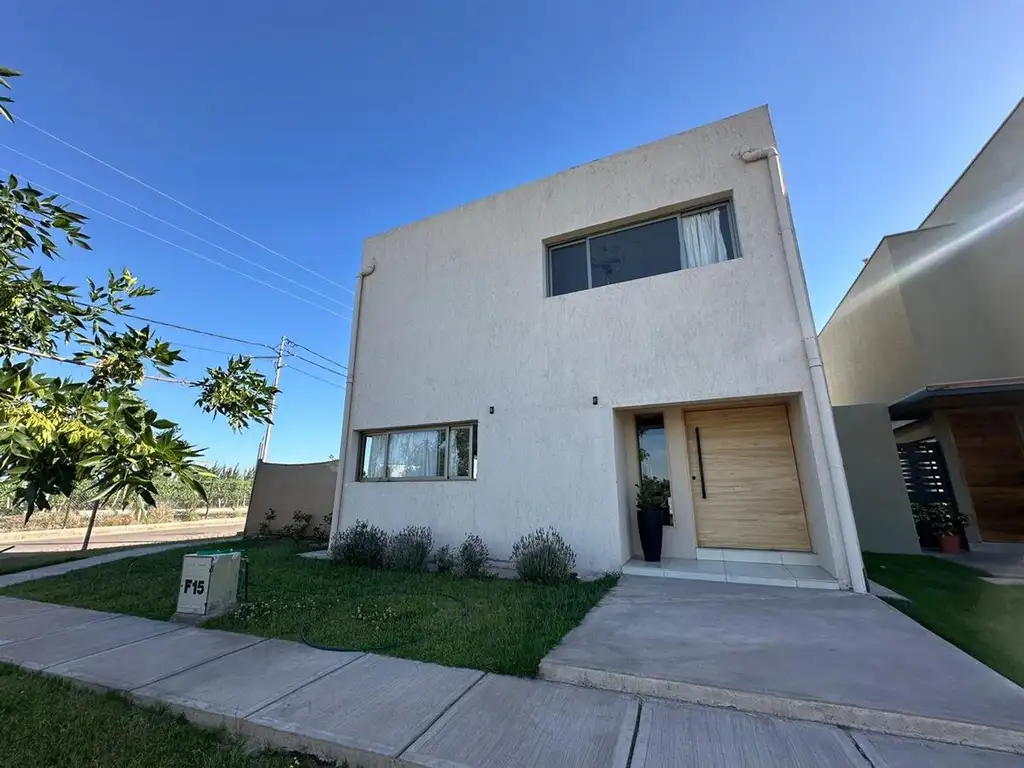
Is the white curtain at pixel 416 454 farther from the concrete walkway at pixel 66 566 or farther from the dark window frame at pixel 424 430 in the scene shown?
the concrete walkway at pixel 66 566

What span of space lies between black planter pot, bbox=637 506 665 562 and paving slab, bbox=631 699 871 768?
3620 mm

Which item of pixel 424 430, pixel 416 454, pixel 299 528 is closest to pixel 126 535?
pixel 299 528

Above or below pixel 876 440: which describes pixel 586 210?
above

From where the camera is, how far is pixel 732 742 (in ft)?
6.98

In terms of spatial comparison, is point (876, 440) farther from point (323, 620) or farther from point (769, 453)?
point (323, 620)

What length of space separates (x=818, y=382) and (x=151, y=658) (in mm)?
7159

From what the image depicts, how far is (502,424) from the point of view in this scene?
6.82 m

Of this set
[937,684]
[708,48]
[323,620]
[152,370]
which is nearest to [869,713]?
[937,684]

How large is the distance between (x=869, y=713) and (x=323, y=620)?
4.28 metres

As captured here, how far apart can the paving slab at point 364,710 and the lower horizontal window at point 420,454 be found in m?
4.07

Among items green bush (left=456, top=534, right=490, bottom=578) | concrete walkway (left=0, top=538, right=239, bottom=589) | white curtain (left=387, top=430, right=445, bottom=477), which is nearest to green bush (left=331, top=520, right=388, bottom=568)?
white curtain (left=387, top=430, right=445, bottom=477)

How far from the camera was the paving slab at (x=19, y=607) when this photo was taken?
4.67 metres

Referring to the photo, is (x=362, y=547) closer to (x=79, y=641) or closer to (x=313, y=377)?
(x=79, y=641)

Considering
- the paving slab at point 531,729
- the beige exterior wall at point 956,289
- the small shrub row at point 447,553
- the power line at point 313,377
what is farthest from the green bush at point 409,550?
the power line at point 313,377
